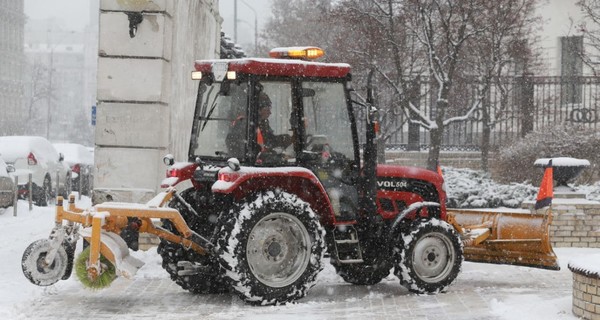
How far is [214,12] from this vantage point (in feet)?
56.9

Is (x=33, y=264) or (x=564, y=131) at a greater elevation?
(x=564, y=131)

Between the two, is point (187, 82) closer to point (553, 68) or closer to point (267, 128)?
point (267, 128)

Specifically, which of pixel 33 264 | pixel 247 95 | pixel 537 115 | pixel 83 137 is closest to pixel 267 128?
pixel 247 95

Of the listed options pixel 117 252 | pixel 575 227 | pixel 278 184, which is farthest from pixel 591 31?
pixel 117 252

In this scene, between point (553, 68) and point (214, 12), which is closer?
point (214, 12)

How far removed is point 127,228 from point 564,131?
13521mm

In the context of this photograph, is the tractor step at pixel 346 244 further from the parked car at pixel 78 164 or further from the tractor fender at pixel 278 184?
the parked car at pixel 78 164

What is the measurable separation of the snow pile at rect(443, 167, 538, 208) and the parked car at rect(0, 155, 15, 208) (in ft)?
29.6

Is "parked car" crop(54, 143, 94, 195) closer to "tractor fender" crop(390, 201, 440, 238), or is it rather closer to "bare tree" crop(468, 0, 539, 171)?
"bare tree" crop(468, 0, 539, 171)

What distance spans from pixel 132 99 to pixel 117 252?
4.06 meters

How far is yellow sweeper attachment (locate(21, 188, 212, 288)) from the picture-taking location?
31.3 feet

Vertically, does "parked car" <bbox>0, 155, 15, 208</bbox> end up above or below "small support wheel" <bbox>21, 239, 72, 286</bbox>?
above

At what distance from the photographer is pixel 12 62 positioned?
112 m

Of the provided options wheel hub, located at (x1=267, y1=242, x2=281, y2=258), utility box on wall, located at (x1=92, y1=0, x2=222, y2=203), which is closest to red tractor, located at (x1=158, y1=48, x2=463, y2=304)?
wheel hub, located at (x1=267, y1=242, x2=281, y2=258)
